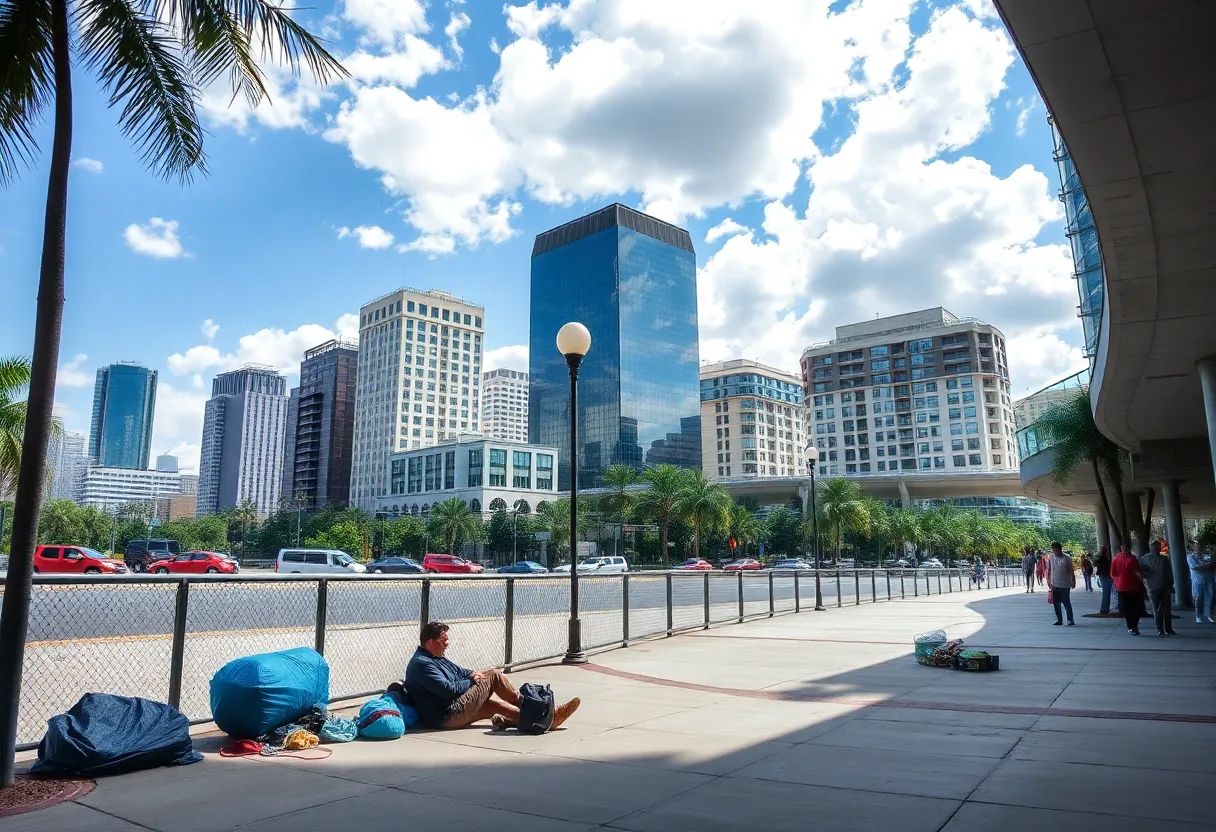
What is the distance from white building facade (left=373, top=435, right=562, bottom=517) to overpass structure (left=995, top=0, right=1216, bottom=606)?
115 metres

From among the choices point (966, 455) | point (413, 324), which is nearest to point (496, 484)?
point (413, 324)

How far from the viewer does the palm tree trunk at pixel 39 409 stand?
547cm

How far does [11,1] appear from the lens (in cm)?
622

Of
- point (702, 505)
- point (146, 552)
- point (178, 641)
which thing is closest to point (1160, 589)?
point (178, 641)

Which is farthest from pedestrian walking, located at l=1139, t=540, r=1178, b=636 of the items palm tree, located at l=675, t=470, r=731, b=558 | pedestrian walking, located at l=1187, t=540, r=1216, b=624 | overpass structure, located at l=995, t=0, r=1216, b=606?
palm tree, located at l=675, t=470, r=731, b=558

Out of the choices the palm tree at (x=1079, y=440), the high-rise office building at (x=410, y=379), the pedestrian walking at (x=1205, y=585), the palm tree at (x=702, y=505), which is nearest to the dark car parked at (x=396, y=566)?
the palm tree at (x=702, y=505)

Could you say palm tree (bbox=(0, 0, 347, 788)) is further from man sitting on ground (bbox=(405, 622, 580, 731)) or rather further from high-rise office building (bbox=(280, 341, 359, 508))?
high-rise office building (bbox=(280, 341, 359, 508))

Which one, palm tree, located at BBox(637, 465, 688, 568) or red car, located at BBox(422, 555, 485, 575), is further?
palm tree, located at BBox(637, 465, 688, 568)

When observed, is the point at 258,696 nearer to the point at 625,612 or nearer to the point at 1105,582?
the point at 625,612

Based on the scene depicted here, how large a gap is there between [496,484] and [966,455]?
8224 centimetres

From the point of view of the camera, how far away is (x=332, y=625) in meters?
17.7

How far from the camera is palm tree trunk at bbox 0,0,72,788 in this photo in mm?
5469

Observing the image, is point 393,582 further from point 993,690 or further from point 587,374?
point 587,374

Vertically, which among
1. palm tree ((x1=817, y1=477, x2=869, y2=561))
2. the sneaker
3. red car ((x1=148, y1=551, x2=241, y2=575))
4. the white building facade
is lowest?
the sneaker
